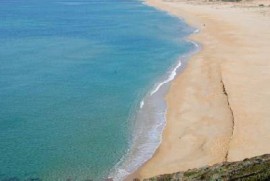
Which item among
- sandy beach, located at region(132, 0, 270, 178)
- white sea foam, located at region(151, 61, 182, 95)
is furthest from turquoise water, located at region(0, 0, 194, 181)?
sandy beach, located at region(132, 0, 270, 178)

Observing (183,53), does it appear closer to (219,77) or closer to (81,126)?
(219,77)

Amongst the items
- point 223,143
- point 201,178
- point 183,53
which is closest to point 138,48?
point 183,53

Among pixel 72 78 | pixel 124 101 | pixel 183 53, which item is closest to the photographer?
pixel 124 101

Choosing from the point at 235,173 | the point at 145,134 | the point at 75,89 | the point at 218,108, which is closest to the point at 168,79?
the point at 75,89

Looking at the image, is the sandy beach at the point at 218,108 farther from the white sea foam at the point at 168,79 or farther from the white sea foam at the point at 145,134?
the white sea foam at the point at 168,79

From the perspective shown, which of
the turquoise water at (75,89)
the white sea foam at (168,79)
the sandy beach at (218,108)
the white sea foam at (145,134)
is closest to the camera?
the white sea foam at (145,134)

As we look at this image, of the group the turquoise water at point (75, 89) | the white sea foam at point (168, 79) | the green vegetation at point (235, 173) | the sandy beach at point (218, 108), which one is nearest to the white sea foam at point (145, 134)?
the white sea foam at point (168, 79)
